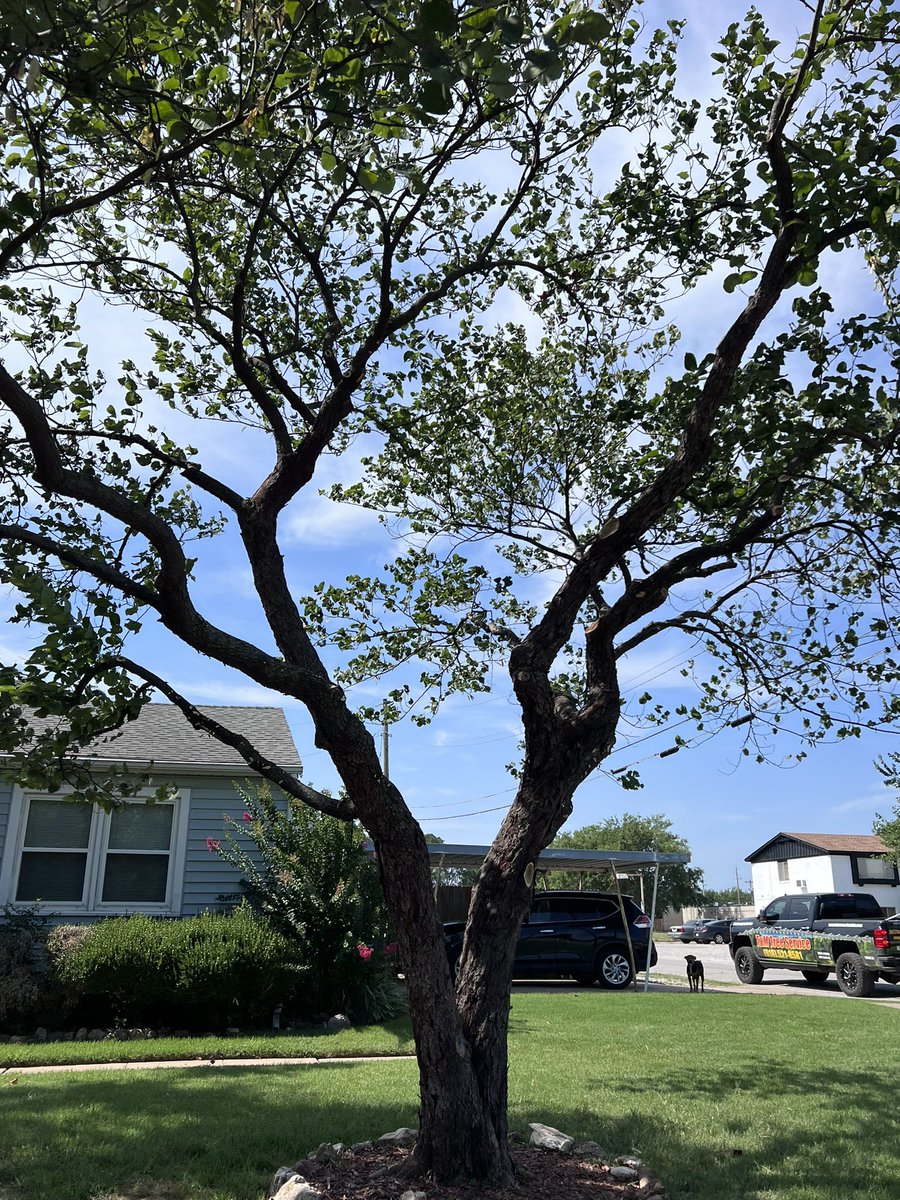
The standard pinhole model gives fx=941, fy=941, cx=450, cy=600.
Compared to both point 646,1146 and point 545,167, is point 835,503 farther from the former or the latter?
point 646,1146

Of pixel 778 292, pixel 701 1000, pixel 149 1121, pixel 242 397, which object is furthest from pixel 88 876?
pixel 778 292

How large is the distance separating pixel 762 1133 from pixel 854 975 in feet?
47.9

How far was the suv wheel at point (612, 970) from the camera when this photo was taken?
759 inches

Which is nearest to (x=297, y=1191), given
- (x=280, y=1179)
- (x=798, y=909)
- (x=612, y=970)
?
(x=280, y=1179)

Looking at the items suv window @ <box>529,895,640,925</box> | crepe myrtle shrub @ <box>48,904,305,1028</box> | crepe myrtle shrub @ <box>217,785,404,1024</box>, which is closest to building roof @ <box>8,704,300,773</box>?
crepe myrtle shrub @ <box>217,785,404,1024</box>

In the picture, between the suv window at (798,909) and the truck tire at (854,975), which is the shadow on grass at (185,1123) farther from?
the suv window at (798,909)

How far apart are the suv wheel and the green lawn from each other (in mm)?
8280

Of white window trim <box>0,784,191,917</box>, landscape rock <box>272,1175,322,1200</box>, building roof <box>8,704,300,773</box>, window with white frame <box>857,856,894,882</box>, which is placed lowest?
landscape rock <box>272,1175,322,1200</box>

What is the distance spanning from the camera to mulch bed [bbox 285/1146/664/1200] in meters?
4.75

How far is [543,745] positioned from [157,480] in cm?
331

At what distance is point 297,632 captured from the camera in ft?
18.5

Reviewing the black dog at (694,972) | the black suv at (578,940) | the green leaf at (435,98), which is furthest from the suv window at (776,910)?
the green leaf at (435,98)

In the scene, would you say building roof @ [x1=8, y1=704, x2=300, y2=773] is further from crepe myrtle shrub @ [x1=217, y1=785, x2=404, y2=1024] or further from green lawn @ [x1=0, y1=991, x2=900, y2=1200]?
green lawn @ [x1=0, y1=991, x2=900, y2=1200]

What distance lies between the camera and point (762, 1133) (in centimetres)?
649
